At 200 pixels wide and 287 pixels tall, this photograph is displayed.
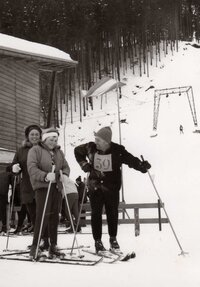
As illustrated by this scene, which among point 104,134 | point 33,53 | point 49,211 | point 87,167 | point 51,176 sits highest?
point 33,53

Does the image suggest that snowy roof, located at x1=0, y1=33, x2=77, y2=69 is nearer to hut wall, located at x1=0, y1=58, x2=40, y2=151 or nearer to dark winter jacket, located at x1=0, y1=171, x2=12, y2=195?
hut wall, located at x1=0, y1=58, x2=40, y2=151

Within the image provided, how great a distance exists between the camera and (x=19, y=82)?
17250mm

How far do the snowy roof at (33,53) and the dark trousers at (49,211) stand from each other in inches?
373

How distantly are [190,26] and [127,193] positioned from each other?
4389cm

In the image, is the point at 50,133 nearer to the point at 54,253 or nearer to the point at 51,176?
the point at 51,176

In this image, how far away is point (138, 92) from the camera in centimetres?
4222

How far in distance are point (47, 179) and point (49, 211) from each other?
17.0 inches

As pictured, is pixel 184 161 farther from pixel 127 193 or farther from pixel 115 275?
pixel 115 275

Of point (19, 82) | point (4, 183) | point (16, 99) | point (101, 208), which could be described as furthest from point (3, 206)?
point (19, 82)

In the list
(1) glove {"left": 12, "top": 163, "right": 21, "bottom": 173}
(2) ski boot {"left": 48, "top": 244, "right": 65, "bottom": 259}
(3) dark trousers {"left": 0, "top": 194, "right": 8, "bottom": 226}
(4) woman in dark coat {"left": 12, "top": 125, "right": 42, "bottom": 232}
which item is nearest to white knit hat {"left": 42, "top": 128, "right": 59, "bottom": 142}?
(4) woman in dark coat {"left": 12, "top": 125, "right": 42, "bottom": 232}

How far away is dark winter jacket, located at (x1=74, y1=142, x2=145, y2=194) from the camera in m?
6.04

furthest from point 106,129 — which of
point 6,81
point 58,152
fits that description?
point 6,81

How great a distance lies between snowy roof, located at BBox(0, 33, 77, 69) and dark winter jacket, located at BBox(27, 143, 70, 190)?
9.21 metres

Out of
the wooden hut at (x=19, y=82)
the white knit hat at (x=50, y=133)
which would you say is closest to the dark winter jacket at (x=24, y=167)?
the white knit hat at (x=50, y=133)
